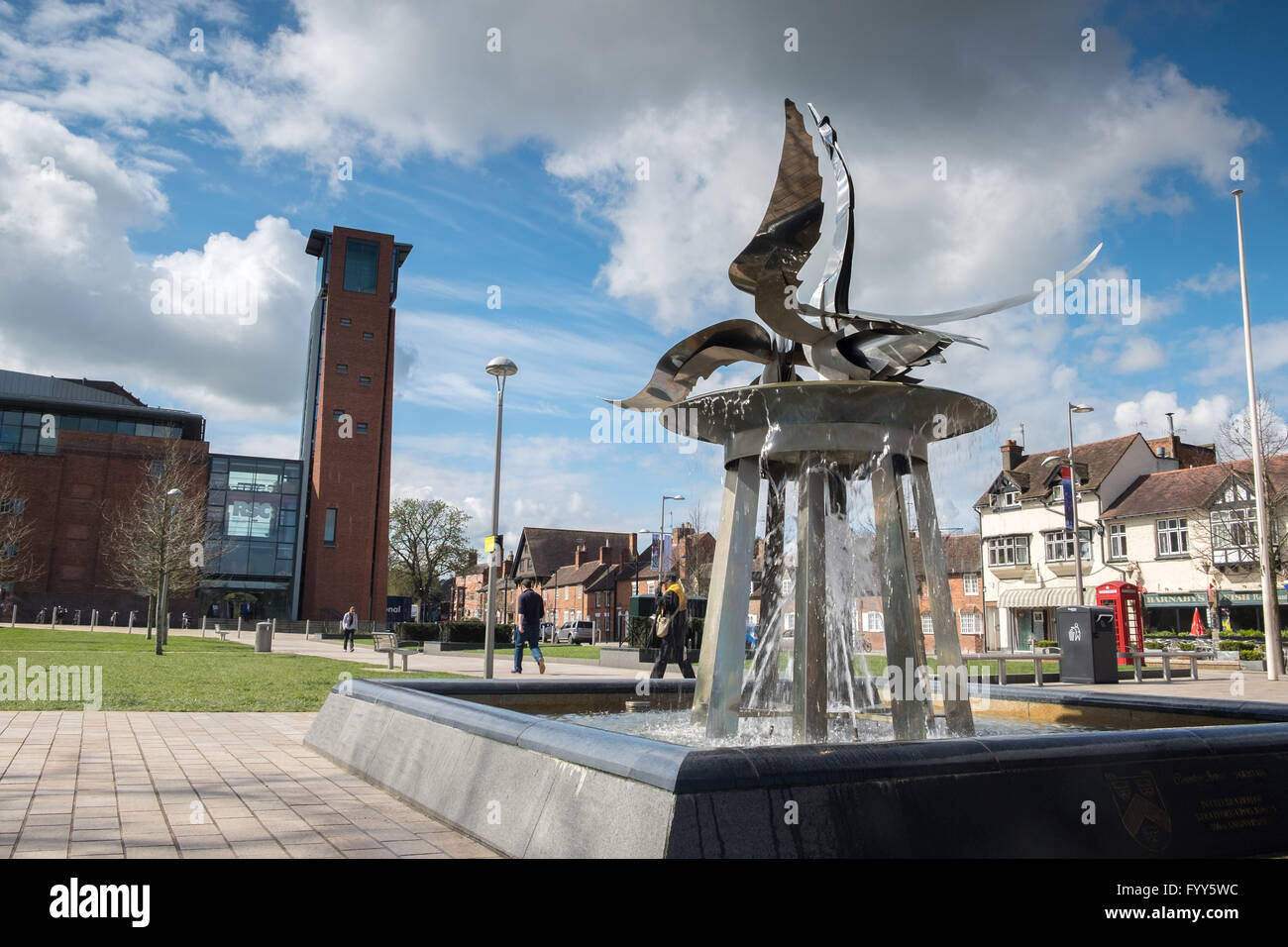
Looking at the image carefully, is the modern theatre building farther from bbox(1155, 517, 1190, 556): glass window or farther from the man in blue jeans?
bbox(1155, 517, 1190, 556): glass window

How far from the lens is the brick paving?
498cm

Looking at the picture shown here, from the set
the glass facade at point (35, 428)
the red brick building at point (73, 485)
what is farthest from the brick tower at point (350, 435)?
the glass facade at point (35, 428)

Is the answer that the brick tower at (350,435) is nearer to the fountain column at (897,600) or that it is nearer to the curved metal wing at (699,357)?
the curved metal wing at (699,357)

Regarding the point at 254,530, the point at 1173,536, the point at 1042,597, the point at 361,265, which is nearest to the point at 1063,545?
the point at 1042,597

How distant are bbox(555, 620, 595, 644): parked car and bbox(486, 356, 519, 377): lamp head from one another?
50.1 meters

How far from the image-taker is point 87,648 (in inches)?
1043

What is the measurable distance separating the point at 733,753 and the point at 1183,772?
2624 mm

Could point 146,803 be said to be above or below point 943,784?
below

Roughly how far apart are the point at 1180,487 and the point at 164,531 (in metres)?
45.6

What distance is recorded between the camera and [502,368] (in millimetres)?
17562

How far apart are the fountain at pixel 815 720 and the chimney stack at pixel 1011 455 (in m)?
50.8

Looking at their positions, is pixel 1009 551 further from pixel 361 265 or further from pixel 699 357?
pixel 699 357
